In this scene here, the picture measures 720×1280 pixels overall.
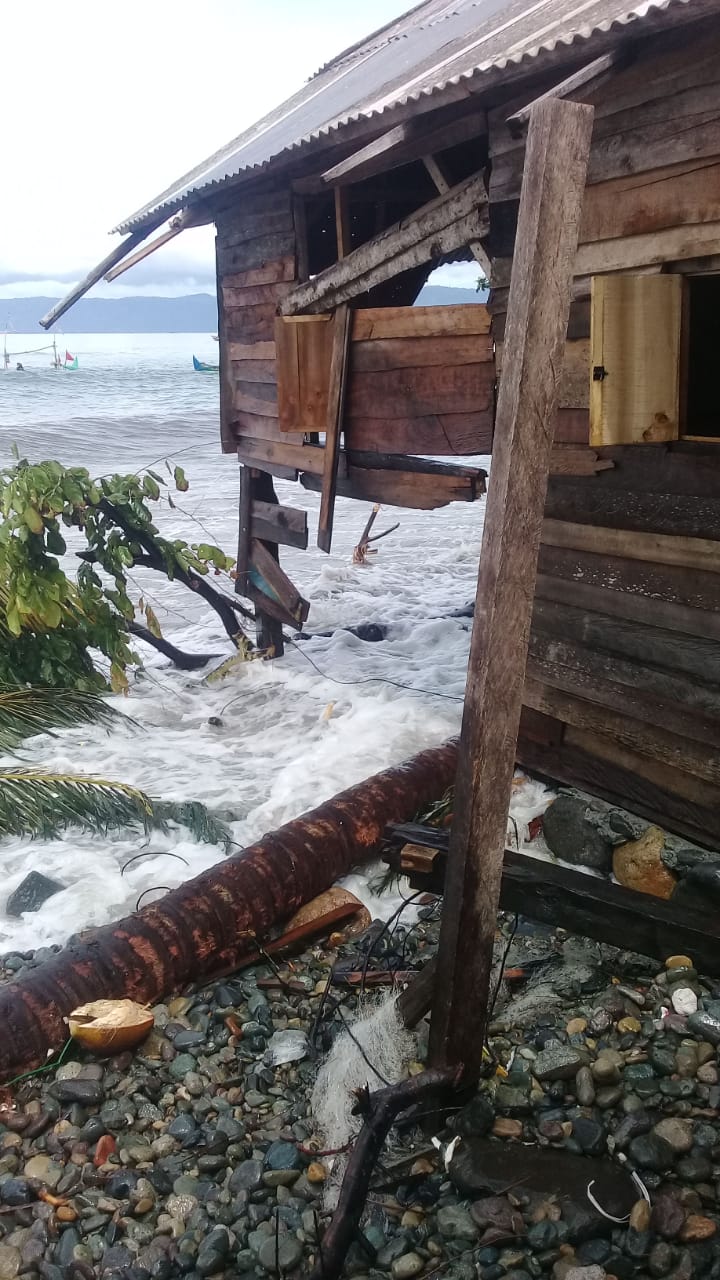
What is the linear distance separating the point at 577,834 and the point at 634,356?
9.13 ft

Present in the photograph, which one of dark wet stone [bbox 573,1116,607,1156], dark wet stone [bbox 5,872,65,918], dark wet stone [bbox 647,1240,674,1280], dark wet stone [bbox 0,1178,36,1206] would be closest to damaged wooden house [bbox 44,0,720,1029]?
dark wet stone [bbox 573,1116,607,1156]

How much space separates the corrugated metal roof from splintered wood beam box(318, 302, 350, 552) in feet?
4.25

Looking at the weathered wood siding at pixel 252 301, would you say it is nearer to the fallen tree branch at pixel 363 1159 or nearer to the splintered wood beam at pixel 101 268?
the splintered wood beam at pixel 101 268

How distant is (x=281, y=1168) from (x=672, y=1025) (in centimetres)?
175

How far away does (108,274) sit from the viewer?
945cm

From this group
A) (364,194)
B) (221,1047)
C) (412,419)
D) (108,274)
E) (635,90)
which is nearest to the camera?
(221,1047)

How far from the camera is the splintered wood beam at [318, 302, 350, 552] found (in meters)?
7.20

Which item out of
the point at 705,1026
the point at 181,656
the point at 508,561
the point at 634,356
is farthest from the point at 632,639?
the point at 181,656

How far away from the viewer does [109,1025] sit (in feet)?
13.4

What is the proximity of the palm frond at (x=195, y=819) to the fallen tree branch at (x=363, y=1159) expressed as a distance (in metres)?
3.05

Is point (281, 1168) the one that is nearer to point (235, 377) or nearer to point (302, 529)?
→ point (302, 529)

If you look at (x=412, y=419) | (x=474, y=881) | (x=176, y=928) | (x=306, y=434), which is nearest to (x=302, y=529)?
(x=306, y=434)

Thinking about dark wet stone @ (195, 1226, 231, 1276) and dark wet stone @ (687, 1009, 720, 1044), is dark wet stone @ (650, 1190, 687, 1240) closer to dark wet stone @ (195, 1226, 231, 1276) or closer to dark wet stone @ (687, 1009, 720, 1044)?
dark wet stone @ (687, 1009, 720, 1044)

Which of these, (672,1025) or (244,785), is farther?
(244,785)
